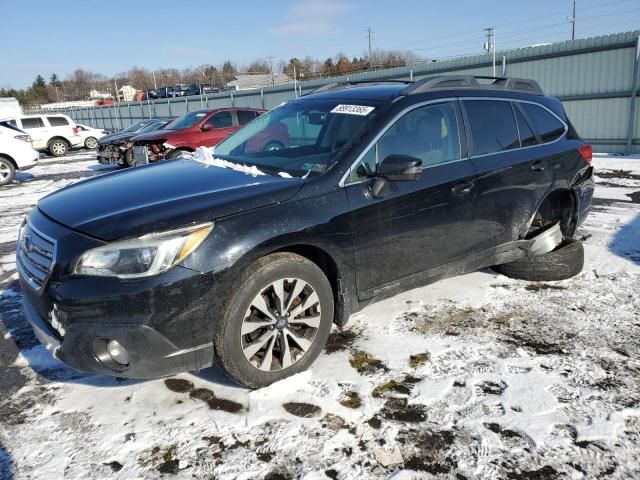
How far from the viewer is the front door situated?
3.25 metres

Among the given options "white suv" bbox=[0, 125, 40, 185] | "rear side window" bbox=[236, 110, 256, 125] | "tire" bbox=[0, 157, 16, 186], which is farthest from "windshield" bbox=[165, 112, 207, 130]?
"tire" bbox=[0, 157, 16, 186]

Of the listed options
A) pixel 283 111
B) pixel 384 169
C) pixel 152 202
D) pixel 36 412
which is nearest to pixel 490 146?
pixel 384 169

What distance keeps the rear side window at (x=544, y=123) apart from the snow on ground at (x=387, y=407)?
150cm

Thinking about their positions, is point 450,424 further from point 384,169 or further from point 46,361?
point 46,361

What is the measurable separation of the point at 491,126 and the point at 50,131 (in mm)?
21691

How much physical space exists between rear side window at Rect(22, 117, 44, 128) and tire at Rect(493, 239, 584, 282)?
2185 cm

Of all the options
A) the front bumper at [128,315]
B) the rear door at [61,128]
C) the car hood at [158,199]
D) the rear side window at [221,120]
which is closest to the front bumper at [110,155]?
the rear side window at [221,120]

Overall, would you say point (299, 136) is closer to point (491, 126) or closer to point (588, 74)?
point (491, 126)

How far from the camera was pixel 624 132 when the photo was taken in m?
12.7

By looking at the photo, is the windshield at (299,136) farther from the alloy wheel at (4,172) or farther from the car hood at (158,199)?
the alloy wheel at (4,172)

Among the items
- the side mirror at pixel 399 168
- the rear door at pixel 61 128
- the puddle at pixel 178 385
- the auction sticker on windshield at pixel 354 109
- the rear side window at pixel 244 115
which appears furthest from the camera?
the rear door at pixel 61 128

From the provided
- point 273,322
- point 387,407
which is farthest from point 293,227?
point 387,407

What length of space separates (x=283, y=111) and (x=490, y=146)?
1.77m

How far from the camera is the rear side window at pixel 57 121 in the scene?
2120 cm
